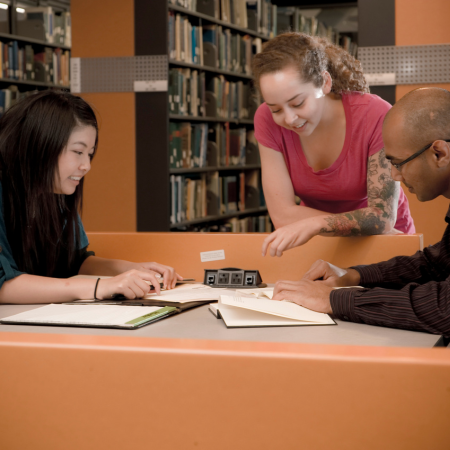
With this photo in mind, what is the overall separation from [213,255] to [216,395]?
4.05 feet

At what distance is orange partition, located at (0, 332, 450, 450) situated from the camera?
0.60 metres

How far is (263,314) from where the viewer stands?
1.17 meters

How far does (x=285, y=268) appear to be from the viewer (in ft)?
5.90

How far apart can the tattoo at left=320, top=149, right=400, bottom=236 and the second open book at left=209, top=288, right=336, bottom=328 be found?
1.69 feet

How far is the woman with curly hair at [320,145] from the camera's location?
5.51 ft

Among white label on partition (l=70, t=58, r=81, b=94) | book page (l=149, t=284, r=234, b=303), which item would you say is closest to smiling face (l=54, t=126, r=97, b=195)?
book page (l=149, t=284, r=234, b=303)

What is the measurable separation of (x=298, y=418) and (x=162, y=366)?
16cm

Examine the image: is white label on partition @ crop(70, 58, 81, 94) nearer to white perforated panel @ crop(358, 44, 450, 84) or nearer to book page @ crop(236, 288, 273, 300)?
white perforated panel @ crop(358, 44, 450, 84)

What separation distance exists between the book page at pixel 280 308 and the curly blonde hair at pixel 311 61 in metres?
0.78

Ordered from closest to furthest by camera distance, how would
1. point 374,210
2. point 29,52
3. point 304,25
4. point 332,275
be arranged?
point 332,275 < point 374,210 < point 29,52 < point 304,25

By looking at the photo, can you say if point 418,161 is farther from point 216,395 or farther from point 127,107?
point 127,107

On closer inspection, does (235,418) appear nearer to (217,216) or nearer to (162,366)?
(162,366)

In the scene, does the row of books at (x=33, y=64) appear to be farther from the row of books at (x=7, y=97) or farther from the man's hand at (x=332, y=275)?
the man's hand at (x=332, y=275)

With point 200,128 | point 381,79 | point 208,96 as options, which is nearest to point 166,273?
point 381,79
